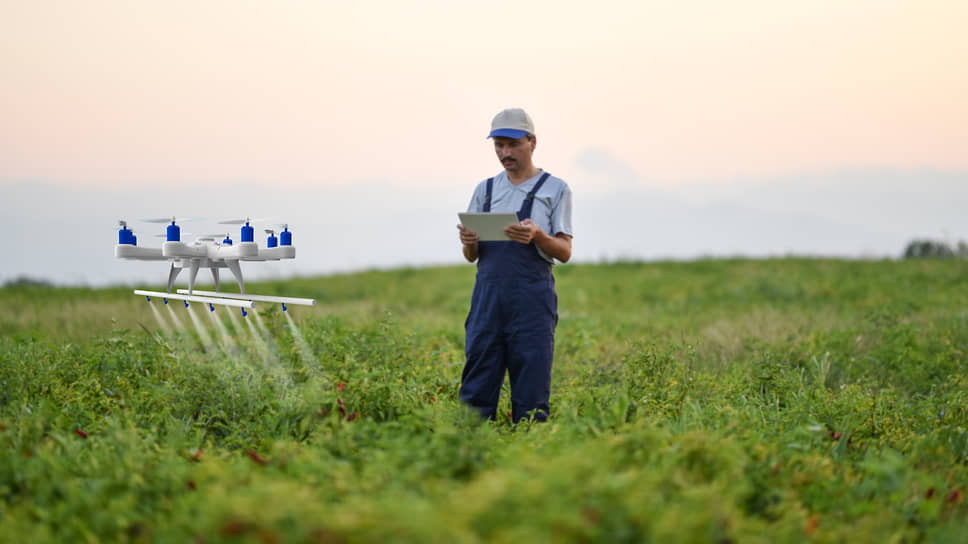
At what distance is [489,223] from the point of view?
16.2 feet

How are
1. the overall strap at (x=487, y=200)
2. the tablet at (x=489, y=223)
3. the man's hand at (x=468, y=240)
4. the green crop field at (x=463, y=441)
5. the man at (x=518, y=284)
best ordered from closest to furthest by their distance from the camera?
the green crop field at (x=463, y=441) → the tablet at (x=489, y=223) → the man's hand at (x=468, y=240) → the man at (x=518, y=284) → the overall strap at (x=487, y=200)

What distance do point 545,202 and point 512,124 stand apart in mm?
627

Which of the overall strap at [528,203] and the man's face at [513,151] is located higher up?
the man's face at [513,151]

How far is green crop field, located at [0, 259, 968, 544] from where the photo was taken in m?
2.72

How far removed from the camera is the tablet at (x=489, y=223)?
192 inches

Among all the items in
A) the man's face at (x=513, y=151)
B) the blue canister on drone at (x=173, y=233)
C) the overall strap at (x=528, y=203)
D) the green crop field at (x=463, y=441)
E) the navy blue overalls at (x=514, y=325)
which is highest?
the man's face at (x=513, y=151)

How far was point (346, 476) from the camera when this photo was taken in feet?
11.5

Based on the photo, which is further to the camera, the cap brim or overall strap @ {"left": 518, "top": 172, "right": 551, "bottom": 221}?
overall strap @ {"left": 518, "top": 172, "right": 551, "bottom": 221}

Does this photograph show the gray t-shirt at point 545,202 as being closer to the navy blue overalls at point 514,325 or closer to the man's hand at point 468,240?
the navy blue overalls at point 514,325

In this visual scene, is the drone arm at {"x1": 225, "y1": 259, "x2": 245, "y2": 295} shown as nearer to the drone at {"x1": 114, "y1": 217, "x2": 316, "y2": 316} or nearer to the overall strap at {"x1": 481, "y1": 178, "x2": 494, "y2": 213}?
the drone at {"x1": 114, "y1": 217, "x2": 316, "y2": 316}

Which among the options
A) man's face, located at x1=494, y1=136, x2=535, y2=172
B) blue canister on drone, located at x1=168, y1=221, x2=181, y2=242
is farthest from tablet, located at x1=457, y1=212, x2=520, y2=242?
blue canister on drone, located at x1=168, y1=221, x2=181, y2=242

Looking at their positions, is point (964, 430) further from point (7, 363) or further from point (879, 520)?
point (7, 363)

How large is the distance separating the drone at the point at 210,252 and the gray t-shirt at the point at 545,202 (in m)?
1.61

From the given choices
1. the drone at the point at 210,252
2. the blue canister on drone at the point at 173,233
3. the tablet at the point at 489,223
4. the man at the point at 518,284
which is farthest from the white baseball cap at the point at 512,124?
the blue canister on drone at the point at 173,233
